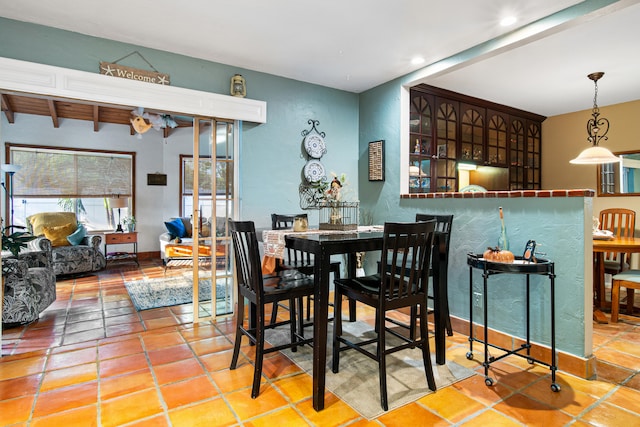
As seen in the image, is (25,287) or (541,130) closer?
(25,287)

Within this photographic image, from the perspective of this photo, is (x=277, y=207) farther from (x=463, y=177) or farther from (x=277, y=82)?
(x=463, y=177)

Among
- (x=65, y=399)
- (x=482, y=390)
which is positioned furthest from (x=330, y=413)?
(x=65, y=399)

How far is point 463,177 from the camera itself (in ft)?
15.4

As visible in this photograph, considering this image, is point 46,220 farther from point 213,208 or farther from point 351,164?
point 351,164

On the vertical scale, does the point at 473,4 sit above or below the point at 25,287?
above

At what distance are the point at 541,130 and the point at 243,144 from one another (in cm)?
488

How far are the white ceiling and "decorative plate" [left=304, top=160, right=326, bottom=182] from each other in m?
0.91

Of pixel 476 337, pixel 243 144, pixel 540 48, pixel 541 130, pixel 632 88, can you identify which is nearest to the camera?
pixel 476 337

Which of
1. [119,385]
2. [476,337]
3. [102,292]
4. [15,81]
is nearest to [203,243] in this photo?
[119,385]

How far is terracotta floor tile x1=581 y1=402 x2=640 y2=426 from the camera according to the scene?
1797 mm

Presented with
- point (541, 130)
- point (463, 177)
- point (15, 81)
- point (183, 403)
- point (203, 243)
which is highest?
point (541, 130)

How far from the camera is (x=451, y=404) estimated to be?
1972 mm

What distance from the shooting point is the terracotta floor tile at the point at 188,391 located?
200 cm

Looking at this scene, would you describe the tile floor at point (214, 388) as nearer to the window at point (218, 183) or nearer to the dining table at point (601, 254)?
the dining table at point (601, 254)
